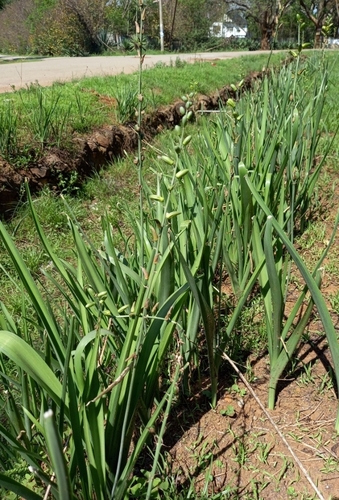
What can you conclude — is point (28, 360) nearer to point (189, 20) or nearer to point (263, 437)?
point (263, 437)

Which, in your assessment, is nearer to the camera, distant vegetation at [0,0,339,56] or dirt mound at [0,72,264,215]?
dirt mound at [0,72,264,215]

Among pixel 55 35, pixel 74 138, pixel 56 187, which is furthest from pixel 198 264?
pixel 55 35

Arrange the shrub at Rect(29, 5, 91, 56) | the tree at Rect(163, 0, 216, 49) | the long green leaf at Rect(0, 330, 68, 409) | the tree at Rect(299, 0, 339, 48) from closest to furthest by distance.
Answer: the long green leaf at Rect(0, 330, 68, 409) < the tree at Rect(299, 0, 339, 48) < the shrub at Rect(29, 5, 91, 56) < the tree at Rect(163, 0, 216, 49)

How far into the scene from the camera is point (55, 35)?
62.3ft

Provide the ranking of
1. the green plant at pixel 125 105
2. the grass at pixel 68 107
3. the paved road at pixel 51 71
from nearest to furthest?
1. the grass at pixel 68 107
2. the green plant at pixel 125 105
3. the paved road at pixel 51 71

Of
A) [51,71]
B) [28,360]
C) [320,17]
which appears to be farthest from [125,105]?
[51,71]

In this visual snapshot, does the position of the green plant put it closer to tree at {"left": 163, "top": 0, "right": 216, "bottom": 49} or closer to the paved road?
the paved road

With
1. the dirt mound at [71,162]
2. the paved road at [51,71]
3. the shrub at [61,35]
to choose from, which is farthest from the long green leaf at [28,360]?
the shrub at [61,35]

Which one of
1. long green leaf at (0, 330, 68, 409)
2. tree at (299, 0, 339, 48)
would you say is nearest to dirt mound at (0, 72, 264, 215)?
tree at (299, 0, 339, 48)

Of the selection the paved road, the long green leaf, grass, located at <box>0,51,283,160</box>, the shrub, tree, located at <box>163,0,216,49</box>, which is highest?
tree, located at <box>163,0,216,49</box>

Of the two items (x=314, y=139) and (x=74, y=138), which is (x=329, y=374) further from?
(x=74, y=138)

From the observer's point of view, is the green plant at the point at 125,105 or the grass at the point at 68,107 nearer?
A: the grass at the point at 68,107

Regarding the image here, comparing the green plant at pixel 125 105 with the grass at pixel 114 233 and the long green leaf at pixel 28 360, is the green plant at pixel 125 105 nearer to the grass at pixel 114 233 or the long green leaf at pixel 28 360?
the grass at pixel 114 233

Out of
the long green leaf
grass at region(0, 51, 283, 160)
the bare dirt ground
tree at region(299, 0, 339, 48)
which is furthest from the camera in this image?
grass at region(0, 51, 283, 160)
